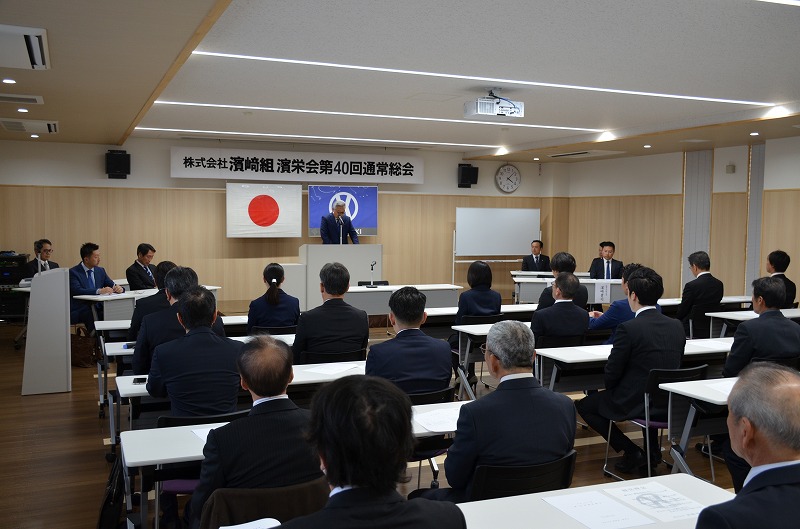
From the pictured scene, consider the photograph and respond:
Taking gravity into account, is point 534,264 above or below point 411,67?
below

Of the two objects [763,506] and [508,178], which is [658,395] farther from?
[508,178]

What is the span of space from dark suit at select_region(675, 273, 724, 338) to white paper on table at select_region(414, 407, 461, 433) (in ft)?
16.4

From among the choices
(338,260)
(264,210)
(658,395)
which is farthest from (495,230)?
(658,395)

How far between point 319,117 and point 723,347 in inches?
238

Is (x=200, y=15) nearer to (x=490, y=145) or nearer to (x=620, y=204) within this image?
(x=490, y=145)

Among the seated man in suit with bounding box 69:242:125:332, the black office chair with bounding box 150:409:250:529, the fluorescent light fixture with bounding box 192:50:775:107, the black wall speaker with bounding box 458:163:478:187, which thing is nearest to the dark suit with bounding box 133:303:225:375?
the black office chair with bounding box 150:409:250:529

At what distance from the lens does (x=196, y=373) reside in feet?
11.1

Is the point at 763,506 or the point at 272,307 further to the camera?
the point at 272,307

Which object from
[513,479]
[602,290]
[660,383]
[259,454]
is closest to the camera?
[259,454]

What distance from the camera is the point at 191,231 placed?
475 inches

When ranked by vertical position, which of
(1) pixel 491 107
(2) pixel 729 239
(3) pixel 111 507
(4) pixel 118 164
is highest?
(1) pixel 491 107

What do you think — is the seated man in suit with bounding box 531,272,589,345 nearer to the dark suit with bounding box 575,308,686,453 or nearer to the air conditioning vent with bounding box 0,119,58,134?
the dark suit with bounding box 575,308,686,453

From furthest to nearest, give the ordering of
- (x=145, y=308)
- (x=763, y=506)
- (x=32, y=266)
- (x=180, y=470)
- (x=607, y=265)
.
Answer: (x=607, y=265) → (x=32, y=266) → (x=145, y=308) → (x=180, y=470) → (x=763, y=506)

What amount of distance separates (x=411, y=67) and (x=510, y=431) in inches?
178
